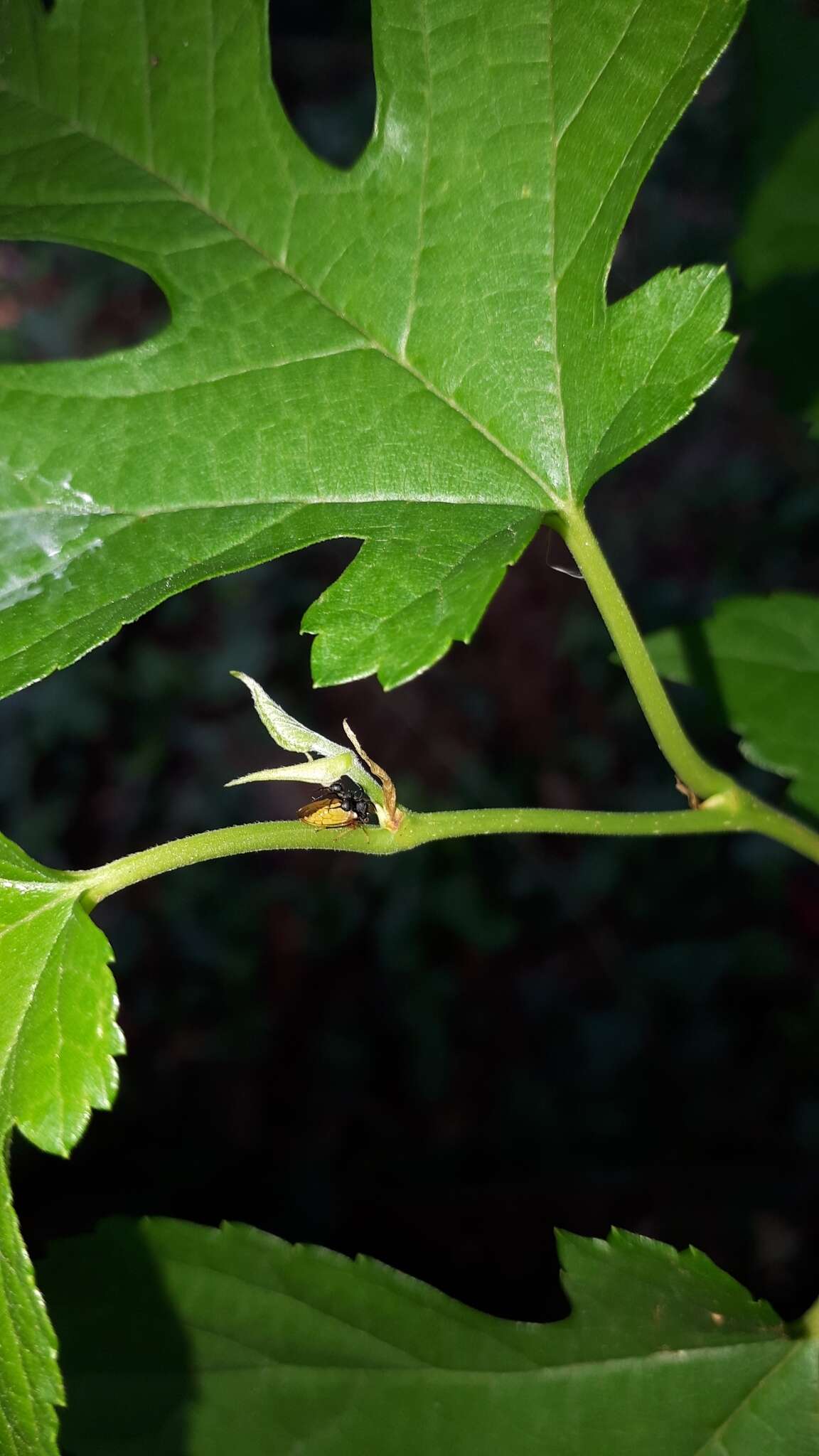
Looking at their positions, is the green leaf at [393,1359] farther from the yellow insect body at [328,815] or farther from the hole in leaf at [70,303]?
the hole in leaf at [70,303]

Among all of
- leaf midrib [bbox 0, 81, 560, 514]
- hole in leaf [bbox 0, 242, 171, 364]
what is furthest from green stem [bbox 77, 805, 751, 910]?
hole in leaf [bbox 0, 242, 171, 364]

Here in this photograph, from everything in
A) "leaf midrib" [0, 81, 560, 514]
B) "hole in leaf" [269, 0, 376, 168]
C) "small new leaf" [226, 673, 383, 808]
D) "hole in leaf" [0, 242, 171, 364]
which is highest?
"hole in leaf" [269, 0, 376, 168]

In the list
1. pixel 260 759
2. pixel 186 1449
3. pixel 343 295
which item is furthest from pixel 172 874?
pixel 343 295

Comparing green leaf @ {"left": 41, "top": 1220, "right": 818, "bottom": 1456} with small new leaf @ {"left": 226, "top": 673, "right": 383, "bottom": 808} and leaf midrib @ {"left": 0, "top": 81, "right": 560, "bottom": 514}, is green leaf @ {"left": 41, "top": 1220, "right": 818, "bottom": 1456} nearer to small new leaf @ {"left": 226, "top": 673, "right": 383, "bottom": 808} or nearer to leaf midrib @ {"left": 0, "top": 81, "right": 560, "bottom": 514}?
small new leaf @ {"left": 226, "top": 673, "right": 383, "bottom": 808}

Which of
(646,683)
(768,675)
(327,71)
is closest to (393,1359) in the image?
(646,683)

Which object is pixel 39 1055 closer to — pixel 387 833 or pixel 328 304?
pixel 387 833

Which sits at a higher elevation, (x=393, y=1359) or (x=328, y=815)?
(x=328, y=815)

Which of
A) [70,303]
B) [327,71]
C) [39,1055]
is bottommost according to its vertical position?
[39,1055]

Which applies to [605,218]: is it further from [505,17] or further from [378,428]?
[378,428]
